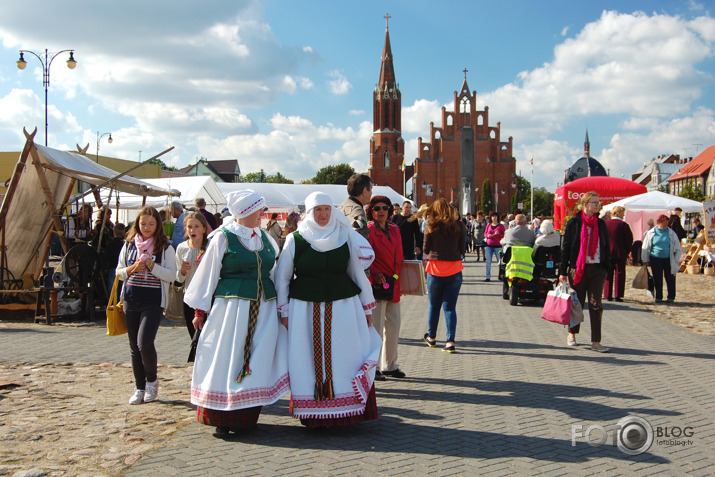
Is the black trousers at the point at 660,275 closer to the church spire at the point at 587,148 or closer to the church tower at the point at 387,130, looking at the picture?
the church tower at the point at 387,130

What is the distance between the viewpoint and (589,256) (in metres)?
8.40

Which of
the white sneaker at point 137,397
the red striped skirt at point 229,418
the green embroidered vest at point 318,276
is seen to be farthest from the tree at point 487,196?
the red striped skirt at point 229,418

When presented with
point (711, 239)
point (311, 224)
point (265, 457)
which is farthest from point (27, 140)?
point (711, 239)

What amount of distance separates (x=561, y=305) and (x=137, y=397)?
206 inches

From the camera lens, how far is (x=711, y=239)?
20812mm

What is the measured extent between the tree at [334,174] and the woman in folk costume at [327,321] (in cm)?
10690

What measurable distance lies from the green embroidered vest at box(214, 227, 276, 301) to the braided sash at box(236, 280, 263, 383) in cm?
4

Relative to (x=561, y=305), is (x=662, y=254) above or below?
above

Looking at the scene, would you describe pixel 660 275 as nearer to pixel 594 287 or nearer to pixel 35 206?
pixel 594 287

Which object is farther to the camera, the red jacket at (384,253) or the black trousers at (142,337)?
the red jacket at (384,253)

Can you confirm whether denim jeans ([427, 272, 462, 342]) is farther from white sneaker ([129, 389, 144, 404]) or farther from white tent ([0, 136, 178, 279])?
white tent ([0, 136, 178, 279])

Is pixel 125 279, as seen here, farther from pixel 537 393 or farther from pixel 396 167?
pixel 396 167

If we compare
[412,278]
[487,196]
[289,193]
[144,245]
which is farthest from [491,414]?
[487,196]

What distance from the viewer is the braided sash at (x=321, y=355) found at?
16.5 ft
